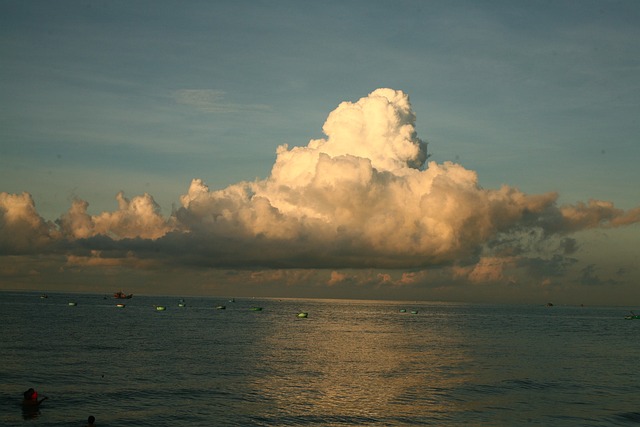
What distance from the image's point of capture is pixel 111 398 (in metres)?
59.9

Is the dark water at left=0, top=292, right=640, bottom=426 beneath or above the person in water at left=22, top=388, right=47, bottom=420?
beneath

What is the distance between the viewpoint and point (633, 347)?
12850 cm

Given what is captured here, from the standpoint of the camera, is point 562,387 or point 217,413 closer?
point 217,413

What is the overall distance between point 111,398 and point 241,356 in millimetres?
36833

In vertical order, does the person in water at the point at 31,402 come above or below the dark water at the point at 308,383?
above

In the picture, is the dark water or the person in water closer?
the person in water

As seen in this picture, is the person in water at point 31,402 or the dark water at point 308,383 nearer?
the person in water at point 31,402

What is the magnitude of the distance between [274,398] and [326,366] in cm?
2446

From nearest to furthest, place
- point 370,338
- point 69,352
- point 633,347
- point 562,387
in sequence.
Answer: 1. point 562,387
2. point 69,352
3. point 633,347
4. point 370,338

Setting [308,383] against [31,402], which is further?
[308,383]

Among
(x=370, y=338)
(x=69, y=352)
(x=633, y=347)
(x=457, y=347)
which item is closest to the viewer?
(x=69, y=352)

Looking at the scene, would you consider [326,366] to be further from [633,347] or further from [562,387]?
[633,347]

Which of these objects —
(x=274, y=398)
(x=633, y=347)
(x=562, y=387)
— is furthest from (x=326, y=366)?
(x=633, y=347)

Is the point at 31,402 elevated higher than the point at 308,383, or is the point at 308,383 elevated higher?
the point at 31,402
